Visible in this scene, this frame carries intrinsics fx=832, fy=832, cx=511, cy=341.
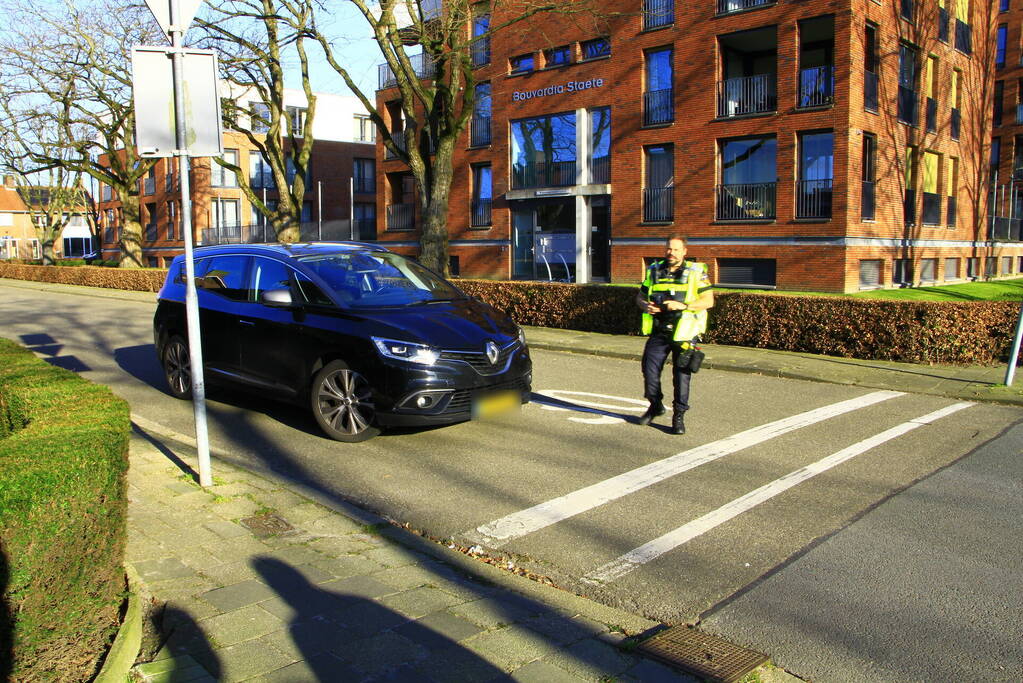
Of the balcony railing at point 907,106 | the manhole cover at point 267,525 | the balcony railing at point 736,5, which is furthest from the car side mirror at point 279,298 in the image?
the balcony railing at point 907,106

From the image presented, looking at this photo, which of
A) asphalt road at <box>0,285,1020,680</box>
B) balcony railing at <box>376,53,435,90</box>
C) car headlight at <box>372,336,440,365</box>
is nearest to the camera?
asphalt road at <box>0,285,1020,680</box>

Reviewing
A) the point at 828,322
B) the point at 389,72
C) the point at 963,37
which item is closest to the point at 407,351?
the point at 828,322

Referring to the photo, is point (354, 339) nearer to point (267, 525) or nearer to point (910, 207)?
point (267, 525)

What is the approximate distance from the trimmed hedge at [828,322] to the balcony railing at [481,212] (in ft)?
52.7

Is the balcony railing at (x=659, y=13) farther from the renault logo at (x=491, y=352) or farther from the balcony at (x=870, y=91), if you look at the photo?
the renault logo at (x=491, y=352)

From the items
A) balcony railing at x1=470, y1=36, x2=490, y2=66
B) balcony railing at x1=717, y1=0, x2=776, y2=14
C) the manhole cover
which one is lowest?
the manhole cover

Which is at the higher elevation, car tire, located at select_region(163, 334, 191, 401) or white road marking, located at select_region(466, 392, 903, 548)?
car tire, located at select_region(163, 334, 191, 401)

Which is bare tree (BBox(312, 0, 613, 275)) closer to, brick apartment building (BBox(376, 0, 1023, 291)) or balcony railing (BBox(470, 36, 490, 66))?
brick apartment building (BBox(376, 0, 1023, 291))

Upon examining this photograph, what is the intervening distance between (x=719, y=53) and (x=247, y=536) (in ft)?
78.2

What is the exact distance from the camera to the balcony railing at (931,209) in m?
27.0

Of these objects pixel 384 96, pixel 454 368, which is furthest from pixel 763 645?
pixel 384 96

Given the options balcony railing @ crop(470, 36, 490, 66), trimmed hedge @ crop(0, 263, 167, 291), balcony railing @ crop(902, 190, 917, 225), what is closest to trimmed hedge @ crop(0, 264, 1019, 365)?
balcony railing @ crop(902, 190, 917, 225)

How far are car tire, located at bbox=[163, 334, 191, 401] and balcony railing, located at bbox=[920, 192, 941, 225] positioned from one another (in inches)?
969

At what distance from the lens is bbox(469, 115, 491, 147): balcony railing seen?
31953 millimetres
